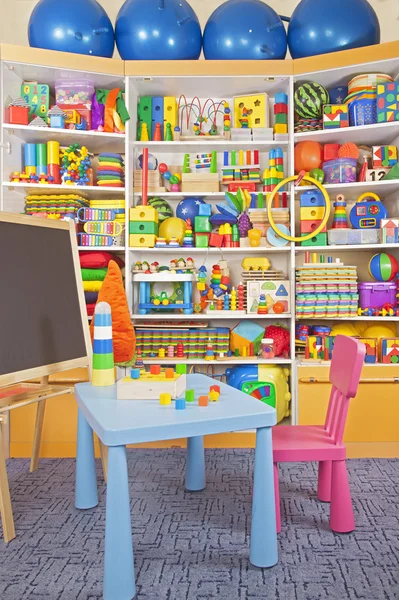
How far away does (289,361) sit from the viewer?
3.01 m

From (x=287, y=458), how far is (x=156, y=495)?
29.3 inches

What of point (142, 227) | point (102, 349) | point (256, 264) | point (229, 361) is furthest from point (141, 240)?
point (102, 349)

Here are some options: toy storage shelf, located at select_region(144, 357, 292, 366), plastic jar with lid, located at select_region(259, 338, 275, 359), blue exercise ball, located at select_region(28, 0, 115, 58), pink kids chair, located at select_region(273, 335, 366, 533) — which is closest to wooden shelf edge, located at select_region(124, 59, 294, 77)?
blue exercise ball, located at select_region(28, 0, 115, 58)

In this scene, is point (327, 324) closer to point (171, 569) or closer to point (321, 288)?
point (321, 288)

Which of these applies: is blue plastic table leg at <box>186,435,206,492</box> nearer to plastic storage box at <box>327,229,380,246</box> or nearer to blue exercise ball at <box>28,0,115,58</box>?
plastic storage box at <box>327,229,380,246</box>

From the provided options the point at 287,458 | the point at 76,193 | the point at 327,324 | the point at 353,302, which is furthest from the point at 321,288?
the point at 76,193

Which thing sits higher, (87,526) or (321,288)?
(321,288)

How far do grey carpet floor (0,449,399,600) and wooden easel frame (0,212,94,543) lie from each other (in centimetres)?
11

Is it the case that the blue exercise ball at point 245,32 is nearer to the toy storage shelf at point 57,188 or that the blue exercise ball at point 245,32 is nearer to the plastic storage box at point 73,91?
the plastic storage box at point 73,91

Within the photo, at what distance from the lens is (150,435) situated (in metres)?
1.47

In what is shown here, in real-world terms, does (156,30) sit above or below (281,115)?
above

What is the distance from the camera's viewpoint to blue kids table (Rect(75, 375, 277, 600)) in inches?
57.9

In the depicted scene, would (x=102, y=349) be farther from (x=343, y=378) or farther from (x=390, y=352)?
(x=390, y=352)

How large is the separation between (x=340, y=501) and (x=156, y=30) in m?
2.65
